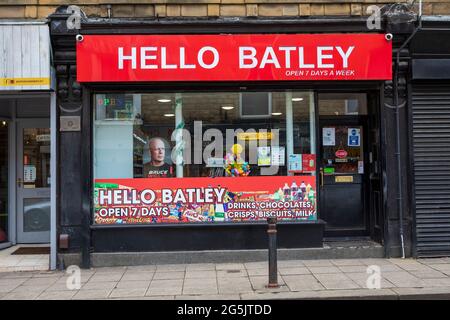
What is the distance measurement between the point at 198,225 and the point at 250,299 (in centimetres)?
242

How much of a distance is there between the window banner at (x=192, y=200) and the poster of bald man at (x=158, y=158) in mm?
193

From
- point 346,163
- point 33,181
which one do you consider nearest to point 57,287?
point 33,181

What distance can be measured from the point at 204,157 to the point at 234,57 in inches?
71.7

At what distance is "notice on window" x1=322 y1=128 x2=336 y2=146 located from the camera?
939 cm

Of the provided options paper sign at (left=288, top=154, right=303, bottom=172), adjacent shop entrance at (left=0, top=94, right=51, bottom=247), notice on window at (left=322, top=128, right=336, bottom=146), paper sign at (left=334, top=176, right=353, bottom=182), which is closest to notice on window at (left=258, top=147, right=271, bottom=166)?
paper sign at (left=288, top=154, right=303, bottom=172)

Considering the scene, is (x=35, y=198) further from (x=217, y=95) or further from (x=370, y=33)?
(x=370, y=33)

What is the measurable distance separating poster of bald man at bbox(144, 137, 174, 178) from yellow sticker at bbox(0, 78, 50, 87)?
6.54 ft

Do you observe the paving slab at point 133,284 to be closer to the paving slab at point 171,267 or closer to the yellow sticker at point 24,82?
the paving slab at point 171,267

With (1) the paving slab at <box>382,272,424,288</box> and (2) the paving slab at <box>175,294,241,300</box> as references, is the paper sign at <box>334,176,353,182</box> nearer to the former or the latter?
(1) the paving slab at <box>382,272,424,288</box>

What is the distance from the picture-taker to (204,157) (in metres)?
8.69

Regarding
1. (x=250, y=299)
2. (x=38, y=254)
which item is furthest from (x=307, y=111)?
(x=38, y=254)

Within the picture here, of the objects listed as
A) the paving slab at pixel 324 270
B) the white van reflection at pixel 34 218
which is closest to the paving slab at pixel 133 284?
the paving slab at pixel 324 270

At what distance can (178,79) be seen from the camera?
26.8 ft

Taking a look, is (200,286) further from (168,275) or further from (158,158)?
(158,158)
